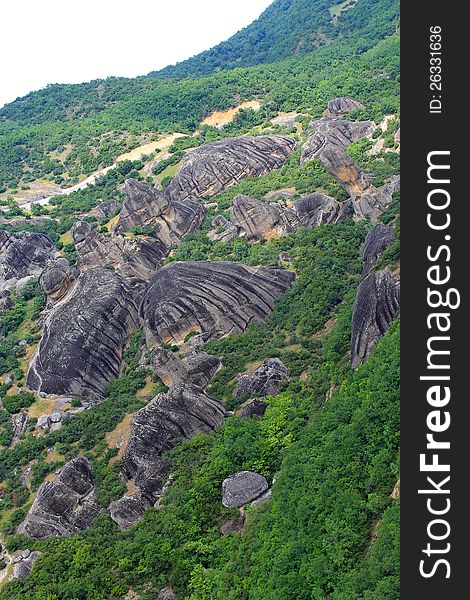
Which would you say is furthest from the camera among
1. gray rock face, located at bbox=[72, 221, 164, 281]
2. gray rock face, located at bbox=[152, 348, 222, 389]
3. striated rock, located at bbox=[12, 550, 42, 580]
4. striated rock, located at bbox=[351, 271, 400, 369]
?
gray rock face, located at bbox=[72, 221, 164, 281]

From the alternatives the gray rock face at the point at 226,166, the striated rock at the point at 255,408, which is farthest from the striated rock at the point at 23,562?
the gray rock face at the point at 226,166

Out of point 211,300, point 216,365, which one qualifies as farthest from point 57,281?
point 216,365

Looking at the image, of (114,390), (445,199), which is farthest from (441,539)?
(114,390)

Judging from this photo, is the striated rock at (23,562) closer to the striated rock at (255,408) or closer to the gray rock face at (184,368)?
the gray rock face at (184,368)

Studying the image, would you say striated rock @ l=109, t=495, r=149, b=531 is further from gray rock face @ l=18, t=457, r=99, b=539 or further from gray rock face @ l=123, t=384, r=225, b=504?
gray rock face @ l=18, t=457, r=99, b=539

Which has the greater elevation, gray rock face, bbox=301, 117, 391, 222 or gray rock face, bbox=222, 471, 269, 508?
gray rock face, bbox=301, 117, 391, 222

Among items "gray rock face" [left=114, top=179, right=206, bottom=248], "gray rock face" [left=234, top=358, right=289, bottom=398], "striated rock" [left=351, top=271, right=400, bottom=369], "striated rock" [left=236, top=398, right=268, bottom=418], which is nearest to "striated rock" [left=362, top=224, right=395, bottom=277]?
"striated rock" [left=351, top=271, right=400, bottom=369]
